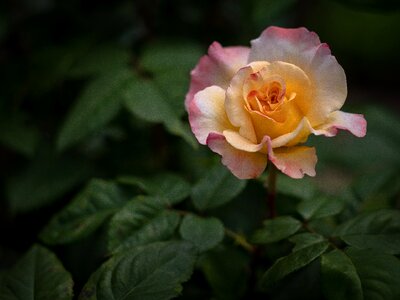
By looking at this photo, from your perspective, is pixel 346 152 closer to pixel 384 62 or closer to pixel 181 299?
pixel 181 299

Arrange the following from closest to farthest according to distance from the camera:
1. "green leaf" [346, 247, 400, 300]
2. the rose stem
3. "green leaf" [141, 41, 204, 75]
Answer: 1. "green leaf" [346, 247, 400, 300]
2. the rose stem
3. "green leaf" [141, 41, 204, 75]

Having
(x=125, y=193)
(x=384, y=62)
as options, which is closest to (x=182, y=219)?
(x=125, y=193)

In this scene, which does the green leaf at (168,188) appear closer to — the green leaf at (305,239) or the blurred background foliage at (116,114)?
the blurred background foliage at (116,114)

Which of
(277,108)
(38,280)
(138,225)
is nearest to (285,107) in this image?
(277,108)

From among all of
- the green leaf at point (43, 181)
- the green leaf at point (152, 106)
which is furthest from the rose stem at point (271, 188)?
the green leaf at point (43, 181)

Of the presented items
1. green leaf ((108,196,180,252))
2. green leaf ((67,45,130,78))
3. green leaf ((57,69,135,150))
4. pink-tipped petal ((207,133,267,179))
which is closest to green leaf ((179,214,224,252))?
green leaf ((108,196,180,252))

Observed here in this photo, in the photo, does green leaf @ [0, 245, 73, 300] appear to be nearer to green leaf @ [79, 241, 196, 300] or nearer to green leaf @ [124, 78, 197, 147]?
green leaf @ [79, 241, 196, 300]
